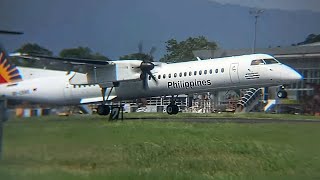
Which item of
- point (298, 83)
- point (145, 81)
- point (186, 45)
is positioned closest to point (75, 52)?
point (186, 45)

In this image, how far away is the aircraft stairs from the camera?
41406mm

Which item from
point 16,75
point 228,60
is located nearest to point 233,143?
point 16,75

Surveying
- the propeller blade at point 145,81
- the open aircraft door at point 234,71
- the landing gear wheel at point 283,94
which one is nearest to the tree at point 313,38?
the landing gear wheel at point 283,94

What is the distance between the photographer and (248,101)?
138 ft

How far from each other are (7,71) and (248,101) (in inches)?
1378

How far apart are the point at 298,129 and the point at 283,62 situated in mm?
20485

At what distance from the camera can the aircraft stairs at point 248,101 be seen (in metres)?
41.4

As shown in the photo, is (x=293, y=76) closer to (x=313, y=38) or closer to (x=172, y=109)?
(x=172, y=109)

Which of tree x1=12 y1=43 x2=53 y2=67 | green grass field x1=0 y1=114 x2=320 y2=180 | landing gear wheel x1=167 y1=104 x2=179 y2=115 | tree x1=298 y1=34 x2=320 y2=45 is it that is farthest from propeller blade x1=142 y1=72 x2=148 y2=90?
tree x1=12 y1=43 x2=53 y2=67

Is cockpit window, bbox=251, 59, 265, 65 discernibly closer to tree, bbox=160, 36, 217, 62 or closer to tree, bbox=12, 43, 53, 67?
tree, bbox=160, 36, 217, 62

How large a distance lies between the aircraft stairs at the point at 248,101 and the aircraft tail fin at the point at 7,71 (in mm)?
33129

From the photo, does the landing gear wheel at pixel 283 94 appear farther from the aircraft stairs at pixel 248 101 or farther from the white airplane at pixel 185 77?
the aircraft stairs at pixel 248 101

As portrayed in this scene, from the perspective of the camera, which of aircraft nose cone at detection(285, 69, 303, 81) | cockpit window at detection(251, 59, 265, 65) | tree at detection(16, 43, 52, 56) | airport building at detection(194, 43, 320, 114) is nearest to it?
tree at detection(16, 43, 52, 56)

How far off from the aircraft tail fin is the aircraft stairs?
109ft
